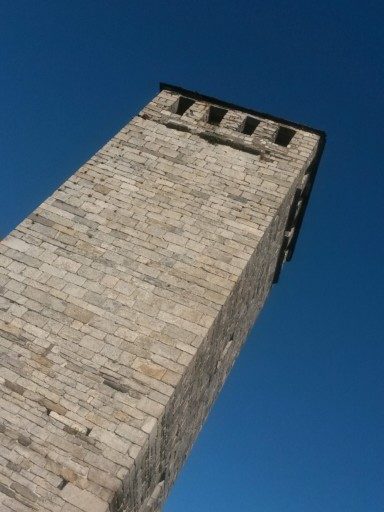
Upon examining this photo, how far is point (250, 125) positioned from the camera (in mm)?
10148

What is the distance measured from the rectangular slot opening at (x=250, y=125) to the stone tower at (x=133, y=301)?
56 cm

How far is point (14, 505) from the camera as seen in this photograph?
167 inches

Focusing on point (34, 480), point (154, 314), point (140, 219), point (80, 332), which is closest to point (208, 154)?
point (140, 219)

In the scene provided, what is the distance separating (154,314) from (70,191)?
269cm

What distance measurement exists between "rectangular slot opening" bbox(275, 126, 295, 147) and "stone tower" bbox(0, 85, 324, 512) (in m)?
0.55

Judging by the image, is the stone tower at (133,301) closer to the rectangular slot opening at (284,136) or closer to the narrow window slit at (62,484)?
the narrow window slit at (62,484)

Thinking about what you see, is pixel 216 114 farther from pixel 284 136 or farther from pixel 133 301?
pixel 133 301

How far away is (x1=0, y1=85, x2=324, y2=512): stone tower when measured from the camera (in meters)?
4.67

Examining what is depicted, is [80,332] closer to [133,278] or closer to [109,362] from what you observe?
[109,362]

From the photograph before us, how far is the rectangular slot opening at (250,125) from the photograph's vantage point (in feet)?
32.9

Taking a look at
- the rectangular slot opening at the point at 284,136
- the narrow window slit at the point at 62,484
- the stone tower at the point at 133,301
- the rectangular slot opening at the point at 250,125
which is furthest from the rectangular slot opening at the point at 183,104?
the narrow window slit at the point at 62,484

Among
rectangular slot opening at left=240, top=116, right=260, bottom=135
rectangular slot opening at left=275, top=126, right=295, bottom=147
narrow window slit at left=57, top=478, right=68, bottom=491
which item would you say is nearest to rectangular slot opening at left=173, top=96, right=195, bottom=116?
rectangular slot opening at left=240, top=116, right=260, bottom=135

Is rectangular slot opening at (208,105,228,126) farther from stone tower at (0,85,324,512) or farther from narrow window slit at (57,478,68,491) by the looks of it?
narrow window slit at (57,478,68,491)

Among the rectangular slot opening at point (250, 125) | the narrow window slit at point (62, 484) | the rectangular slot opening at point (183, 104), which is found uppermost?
the rectangular slot opening at point (250, 125)
